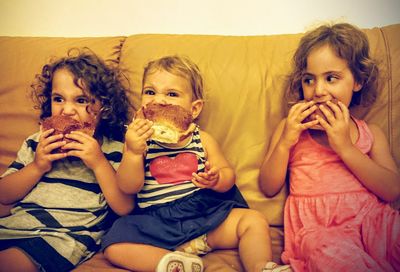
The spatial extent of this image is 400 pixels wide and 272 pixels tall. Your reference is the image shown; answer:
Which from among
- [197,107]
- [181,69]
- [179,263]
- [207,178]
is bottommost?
[179,263]

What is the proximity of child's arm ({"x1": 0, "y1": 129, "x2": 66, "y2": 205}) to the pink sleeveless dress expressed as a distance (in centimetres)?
83

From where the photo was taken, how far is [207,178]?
3.84 feet

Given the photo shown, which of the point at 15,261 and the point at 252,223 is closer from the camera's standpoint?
the point at 15,261

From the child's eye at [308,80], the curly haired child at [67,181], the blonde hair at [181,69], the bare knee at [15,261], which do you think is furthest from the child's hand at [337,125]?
the bare knee at [15,261]

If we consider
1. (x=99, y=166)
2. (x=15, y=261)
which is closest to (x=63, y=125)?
(x=99, y=166)

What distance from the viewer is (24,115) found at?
1.51 meters

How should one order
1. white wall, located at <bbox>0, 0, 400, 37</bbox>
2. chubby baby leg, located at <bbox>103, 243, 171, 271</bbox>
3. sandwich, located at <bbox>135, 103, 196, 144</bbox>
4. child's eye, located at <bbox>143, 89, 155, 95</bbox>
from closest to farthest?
chubby baby leg, located at <bbox>103, 243, 171, 271</bbox> → sandwich, located at <bbox>135, 103, 196, 144</bbox> → child's eye, located at <bbox>143, 89, 155, 95</bbox> → white wall, located at <bbox>0, 0, 400, 37</bbox>

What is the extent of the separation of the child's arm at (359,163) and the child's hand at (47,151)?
90 cm

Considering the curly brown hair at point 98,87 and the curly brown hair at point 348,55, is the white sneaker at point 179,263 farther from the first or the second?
the curly brown hair at point 348,55

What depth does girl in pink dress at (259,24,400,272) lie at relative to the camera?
1107 millimetres

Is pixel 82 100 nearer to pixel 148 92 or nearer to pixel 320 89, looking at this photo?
pixel 148 92

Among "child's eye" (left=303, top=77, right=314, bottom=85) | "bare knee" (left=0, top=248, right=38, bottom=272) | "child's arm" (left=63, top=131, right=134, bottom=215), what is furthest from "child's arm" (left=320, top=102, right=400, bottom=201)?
"bare knee" (left=0, top=248, right=38, bottom=272)

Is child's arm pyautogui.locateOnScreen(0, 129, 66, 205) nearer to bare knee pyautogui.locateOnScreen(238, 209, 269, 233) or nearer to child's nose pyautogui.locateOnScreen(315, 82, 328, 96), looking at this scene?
bare knee pyautogui.locateOnScreen(238, 209, 269, 233)

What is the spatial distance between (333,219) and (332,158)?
0.22m
